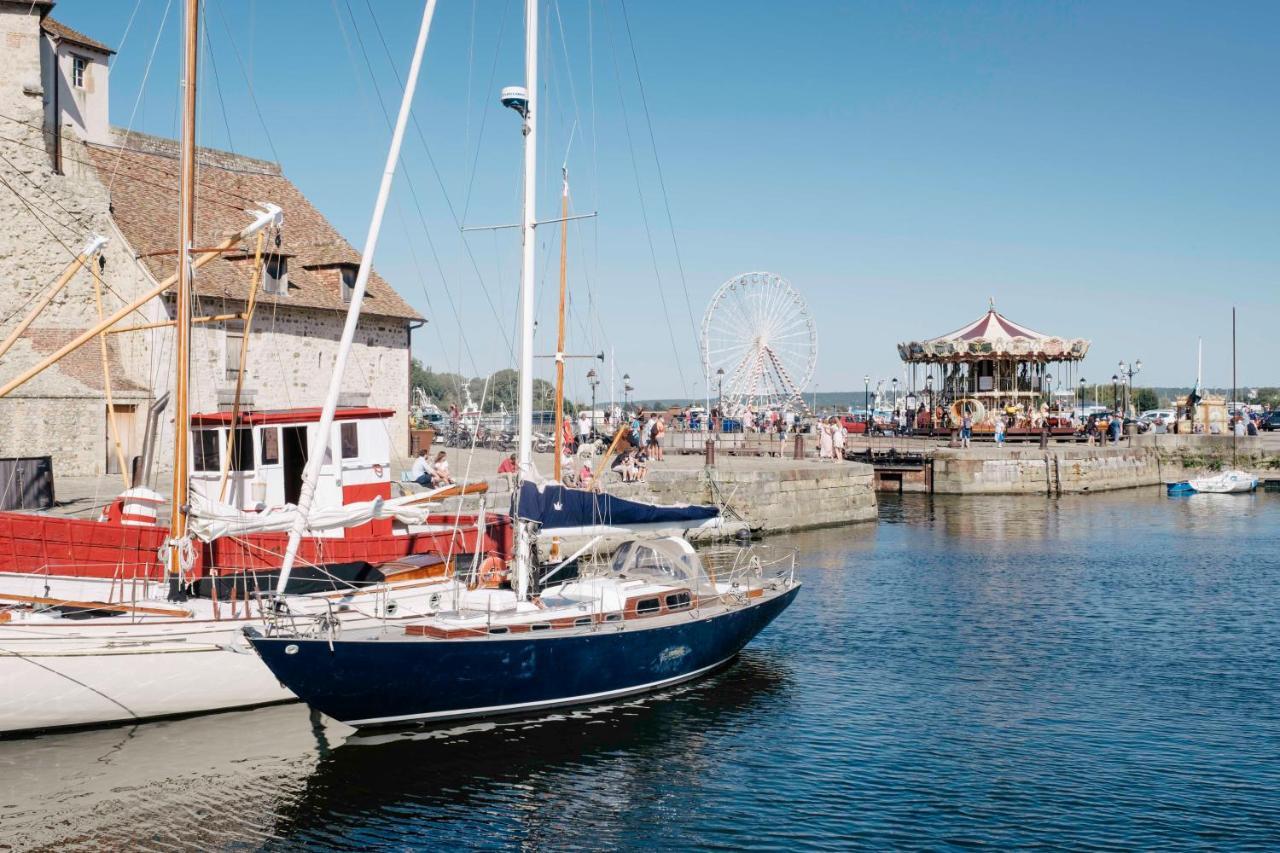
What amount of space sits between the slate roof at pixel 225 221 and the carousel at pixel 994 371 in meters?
31.1

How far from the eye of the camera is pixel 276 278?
1403 inches

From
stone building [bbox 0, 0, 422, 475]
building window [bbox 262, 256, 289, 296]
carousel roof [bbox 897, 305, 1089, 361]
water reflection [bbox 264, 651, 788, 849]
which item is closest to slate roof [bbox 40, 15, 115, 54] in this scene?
stone building [bbox 0, 0, 422, 475]

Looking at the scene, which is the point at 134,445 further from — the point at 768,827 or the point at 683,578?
the point at 768,827

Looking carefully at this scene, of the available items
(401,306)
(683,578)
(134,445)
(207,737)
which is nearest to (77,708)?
(207,737)

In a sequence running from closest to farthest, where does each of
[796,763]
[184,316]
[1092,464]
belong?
[796,763], [184,316], [1092,464]

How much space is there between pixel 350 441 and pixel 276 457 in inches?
49.4

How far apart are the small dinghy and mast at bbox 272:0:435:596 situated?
4653cm

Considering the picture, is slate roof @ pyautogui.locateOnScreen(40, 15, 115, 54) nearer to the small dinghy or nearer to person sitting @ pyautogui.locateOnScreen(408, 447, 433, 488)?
person sitting @ pyautogui.locateOnScreen(408, 447, 433, 488)

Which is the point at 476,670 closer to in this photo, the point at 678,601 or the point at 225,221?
the point at 678,601

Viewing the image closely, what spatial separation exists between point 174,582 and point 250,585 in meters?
1.13

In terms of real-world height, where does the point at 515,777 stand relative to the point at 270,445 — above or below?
below

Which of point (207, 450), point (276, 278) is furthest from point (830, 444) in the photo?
point (207, 450)

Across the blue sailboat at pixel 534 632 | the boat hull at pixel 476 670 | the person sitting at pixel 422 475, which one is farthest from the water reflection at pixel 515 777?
the person sitting at pixel 422 475

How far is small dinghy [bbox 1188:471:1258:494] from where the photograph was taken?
5138cm
